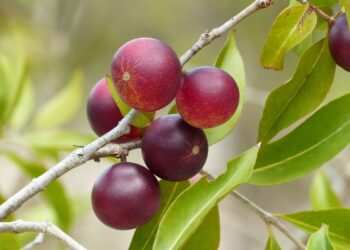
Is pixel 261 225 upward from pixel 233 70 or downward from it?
downward

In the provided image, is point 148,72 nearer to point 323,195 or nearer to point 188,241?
point 188,241

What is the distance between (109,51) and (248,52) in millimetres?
1044

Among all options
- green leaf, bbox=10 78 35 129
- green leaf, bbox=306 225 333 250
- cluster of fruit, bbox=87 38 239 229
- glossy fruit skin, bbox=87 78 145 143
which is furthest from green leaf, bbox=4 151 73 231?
green leaf, bbox=306 225 333 250

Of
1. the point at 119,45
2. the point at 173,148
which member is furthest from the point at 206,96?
the point at 119,45

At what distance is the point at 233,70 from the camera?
4.35ft

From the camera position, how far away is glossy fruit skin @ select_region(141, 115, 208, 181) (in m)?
1.08

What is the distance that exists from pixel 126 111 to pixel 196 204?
0.79 feet

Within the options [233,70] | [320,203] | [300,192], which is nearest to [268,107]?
[233,70]

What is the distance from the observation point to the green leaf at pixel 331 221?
1.18 meters

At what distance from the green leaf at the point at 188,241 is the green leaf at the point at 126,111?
0.44 ft

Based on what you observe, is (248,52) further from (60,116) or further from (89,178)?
(60,116)

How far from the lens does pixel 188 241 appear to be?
46.0 inches

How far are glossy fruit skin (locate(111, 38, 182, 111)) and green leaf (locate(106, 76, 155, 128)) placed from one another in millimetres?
99

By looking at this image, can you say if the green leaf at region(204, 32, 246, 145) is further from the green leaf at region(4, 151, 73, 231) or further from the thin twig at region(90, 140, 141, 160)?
the green leaf at region(4, 151, 73, 231)
